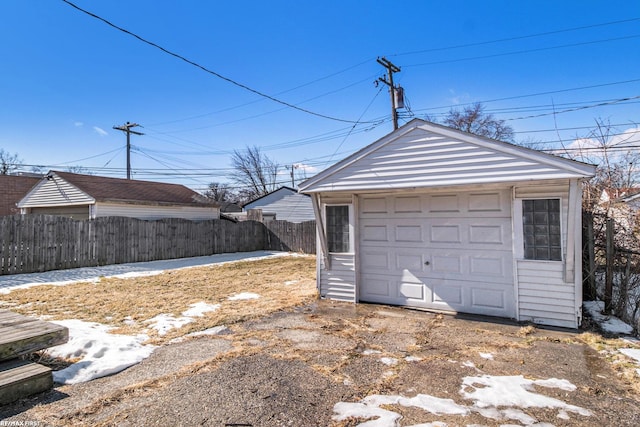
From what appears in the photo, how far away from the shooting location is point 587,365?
3533 millimetres

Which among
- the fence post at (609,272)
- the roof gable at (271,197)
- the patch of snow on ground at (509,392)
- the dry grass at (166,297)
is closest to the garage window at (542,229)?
the fence post at (609,272)

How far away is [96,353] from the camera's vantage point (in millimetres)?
3793

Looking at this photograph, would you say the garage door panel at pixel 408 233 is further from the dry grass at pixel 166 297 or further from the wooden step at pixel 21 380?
the wooden step at pixel 21 380

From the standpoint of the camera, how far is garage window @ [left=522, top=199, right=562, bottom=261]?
15.7 feet

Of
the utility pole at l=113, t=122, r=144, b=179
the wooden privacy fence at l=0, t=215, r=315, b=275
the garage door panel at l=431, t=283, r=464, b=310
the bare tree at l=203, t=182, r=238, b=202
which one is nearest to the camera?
the garage door panel at l=431, t=283, r=464, b=310

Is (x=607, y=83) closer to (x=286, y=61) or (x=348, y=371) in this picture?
(x=286, y=61)

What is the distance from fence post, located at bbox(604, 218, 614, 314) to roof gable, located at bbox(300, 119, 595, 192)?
149 cm

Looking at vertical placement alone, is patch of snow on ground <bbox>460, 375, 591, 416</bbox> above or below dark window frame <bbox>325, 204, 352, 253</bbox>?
below

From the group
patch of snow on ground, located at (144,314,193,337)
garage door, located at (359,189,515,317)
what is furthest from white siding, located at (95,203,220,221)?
garage door, located at (359,189,515,317)

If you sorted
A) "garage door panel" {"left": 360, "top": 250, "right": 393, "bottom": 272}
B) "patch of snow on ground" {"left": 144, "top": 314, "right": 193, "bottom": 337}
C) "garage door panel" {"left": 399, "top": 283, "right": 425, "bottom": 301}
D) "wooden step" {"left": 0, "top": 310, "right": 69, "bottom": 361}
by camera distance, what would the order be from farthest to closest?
"garage door panel" {"left": 360, "top": 250, "right": 393, "bottom": 272}, "garage door panel" {"left": 399, "top": 283, "right": 425, "bottom": 301}, "patch of snow on ground" {"left": 144, "top": 314, "right": 193, "bottom": 337}, "wooden step" {"left": 0, "top": 310, "right": 69, "bottom": 361}

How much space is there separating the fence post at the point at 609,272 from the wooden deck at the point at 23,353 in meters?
7.08

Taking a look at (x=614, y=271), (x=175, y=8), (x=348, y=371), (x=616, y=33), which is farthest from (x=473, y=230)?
(x=616, y=33)

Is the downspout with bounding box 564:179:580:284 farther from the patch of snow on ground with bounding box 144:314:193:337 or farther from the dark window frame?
the patch of snow on ground with bounding box 144:314:193:337

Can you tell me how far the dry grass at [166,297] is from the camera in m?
5.35
